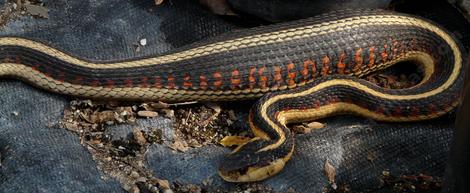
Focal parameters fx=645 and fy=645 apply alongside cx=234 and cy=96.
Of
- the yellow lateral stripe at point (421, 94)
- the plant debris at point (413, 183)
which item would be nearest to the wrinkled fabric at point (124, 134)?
the plant debris at point (413, 183)

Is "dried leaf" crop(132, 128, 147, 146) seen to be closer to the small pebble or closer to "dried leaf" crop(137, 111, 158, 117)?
"dried leaf" crop(137, 111, 158, 117)

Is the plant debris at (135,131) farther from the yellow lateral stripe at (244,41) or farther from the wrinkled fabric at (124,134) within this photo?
the yellow lateral stripe at (244,41)

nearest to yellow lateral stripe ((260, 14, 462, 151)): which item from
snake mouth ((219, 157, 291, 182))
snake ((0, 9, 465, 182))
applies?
snake ((0, 9, 465, 182))

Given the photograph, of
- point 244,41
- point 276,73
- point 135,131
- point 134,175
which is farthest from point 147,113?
point 276,73

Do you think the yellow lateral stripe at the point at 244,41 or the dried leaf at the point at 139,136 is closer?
the dried leaf at the point at 139,136

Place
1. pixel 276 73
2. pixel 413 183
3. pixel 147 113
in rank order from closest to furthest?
1. pixel 413 183
2. pixel 147 113
3. pixel 276 73

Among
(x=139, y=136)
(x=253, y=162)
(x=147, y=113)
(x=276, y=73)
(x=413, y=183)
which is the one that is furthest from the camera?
(x=276, y=73)

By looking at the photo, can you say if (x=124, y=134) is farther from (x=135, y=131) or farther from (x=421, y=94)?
(x=421, y=94)
